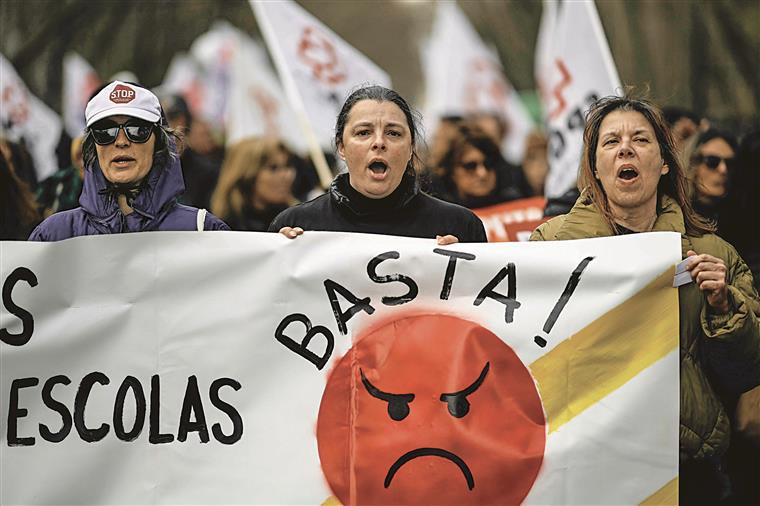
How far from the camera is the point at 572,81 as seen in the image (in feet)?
24.3

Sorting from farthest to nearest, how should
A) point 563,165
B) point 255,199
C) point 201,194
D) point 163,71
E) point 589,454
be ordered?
point 163,71 → point 201,194 → point 255,199 → point 563,165 → point 589,454

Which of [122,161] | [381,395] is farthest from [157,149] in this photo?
[381,395]

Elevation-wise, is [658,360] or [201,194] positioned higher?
[658,360]

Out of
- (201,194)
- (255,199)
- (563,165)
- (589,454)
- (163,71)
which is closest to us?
(589,454)

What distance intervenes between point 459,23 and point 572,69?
7.42ft

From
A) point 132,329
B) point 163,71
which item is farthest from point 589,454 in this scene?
point 163,71

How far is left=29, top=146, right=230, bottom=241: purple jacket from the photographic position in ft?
13.3

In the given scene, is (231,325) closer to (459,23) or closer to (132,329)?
(132,329)

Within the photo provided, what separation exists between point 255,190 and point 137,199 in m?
4.21

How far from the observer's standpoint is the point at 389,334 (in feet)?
12.8

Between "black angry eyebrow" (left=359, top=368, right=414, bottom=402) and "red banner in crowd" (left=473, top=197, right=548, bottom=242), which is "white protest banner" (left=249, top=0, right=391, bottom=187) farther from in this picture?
"black angry eyebrow" (left=359, top=368, right=414, bottom=402)

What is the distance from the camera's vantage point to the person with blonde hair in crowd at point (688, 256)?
12.3 ft

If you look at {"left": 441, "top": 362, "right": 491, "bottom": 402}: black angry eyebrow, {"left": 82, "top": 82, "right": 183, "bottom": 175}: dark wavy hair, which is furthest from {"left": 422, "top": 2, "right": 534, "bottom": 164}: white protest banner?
{"left": 441, "top": 362, "right": 491, "bottom": 402}: black angry eyebrow

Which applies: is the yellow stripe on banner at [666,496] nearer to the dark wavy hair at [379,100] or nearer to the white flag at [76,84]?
the dark wavy hair at [379,100]
